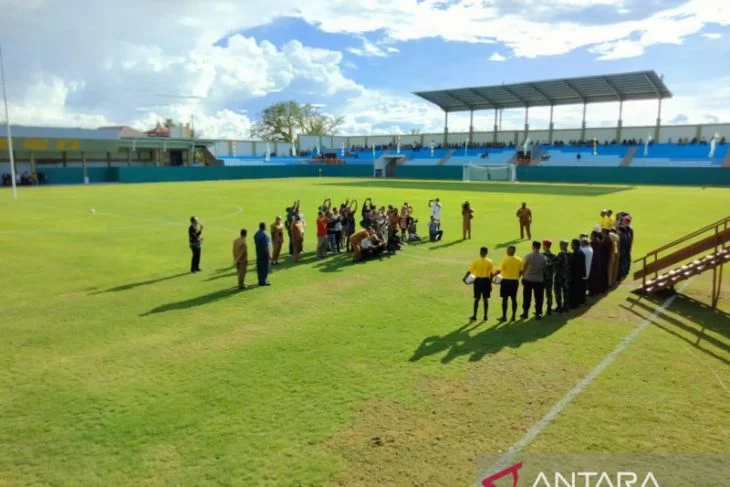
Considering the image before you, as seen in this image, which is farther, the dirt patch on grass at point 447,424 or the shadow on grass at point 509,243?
the shadow on grass at point 509,243

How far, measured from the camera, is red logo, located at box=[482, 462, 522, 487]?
560 centimetres

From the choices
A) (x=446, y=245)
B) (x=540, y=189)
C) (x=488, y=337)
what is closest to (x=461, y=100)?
(x=540, y=189)

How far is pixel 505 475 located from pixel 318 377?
333cm

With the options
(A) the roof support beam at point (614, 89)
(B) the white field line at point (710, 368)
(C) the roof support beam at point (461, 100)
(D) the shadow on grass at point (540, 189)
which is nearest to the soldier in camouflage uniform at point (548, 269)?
(B) the white field line at point (710, 368)

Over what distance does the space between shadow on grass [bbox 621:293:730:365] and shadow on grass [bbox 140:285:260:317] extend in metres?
9.50

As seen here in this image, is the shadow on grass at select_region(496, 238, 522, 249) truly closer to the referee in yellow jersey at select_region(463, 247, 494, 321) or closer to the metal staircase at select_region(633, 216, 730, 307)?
the metal staircase at select_region(633, 216, 730, 307)

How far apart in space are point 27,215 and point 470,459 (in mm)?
32636

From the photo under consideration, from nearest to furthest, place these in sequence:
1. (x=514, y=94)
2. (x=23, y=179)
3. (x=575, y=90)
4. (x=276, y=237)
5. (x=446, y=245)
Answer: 1. (x=276, y=237)
2. (x=446, y=245)
3. (x=23, y=179)
4. (x=575, y=90)
5. (x=514, y=94)

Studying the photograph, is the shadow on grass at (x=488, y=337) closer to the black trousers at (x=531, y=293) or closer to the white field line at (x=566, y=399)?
the black trousers at (x=531, y=293)

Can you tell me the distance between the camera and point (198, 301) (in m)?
12.4

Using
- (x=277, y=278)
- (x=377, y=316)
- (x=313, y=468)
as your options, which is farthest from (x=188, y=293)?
(x=313, y=468)

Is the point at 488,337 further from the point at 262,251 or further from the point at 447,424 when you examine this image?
the point at 262,251

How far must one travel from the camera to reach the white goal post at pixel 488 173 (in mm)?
69938

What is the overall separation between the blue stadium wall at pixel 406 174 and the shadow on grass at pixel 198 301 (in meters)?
58.7
